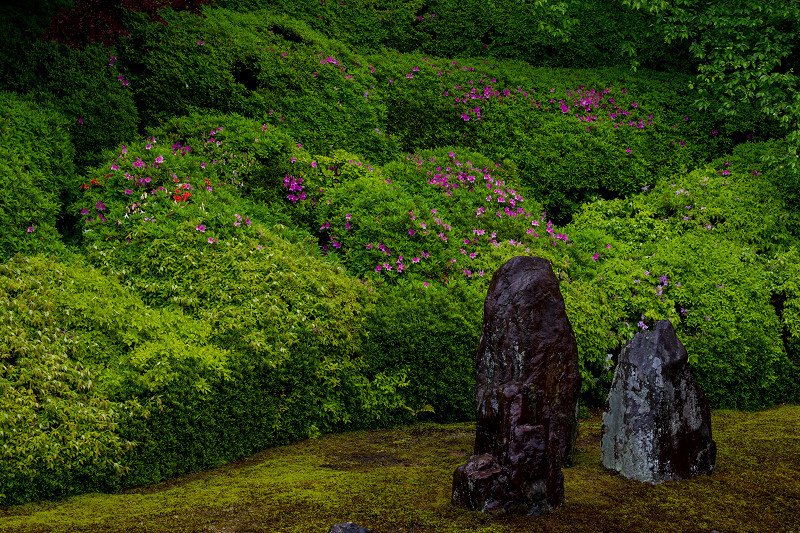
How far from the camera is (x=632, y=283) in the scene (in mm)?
7914

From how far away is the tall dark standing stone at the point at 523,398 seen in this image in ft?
13.3

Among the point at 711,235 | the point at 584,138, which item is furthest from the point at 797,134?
the point at 584,138

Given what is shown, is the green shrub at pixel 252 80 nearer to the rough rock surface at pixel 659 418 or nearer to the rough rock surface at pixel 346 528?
the rough rock surface at pixel 659 418

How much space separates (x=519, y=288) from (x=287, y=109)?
20.5ft

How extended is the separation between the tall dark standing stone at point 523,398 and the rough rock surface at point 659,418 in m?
0.38

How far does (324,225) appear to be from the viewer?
840 cm

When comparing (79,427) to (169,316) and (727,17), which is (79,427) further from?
(727,17)

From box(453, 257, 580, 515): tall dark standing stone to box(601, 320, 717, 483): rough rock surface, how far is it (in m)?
0.38

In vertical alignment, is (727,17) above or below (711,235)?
above

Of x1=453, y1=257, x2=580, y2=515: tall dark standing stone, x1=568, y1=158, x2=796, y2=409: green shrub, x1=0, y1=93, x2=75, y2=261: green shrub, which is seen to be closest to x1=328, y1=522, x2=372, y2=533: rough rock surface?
x1=453, y1=257, x2=580, y2=515: tall dark standing stone

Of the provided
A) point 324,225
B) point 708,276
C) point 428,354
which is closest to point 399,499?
point 428,354

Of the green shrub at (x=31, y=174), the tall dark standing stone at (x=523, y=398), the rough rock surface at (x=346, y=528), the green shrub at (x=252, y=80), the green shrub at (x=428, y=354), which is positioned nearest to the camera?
the rough rock surface at (x=346, y=528)

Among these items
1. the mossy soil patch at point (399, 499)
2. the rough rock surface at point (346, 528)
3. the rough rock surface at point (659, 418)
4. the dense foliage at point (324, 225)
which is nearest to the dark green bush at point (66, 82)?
the dense foliage at point (324, 225)

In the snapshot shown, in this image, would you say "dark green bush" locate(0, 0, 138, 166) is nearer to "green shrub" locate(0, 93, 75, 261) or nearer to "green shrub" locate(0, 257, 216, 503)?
"green shrub" locate(0, 93, 75, 261)
